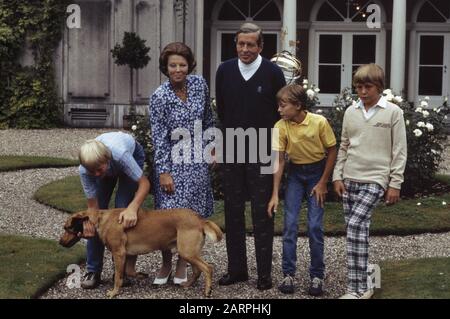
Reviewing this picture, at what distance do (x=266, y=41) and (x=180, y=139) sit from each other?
1480 centimetres

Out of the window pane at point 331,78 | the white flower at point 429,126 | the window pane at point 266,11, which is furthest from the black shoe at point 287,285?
the window pane at point 266,11

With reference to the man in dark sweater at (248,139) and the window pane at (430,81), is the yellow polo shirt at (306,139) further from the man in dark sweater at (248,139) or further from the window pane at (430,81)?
the window pane at (430,81)

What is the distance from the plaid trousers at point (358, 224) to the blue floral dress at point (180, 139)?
1045 mm

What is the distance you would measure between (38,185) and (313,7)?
1090cm

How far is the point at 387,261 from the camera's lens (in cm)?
739

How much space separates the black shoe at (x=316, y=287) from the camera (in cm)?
619

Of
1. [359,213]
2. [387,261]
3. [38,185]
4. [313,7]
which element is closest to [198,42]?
[313,7]

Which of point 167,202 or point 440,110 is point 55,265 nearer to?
point 167,202

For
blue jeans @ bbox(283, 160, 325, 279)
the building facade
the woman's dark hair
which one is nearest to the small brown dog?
blue jeans @ bbox(283, 160, 325, 279)

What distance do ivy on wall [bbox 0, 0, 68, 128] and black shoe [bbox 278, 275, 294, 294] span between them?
13.3 meters

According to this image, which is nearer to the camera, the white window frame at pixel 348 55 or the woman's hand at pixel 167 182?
the woman's hand at pixel 167 182

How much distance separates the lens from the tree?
1817 cm

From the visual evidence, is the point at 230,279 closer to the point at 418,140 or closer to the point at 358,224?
the point at 358,224

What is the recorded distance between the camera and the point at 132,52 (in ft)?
59.6
